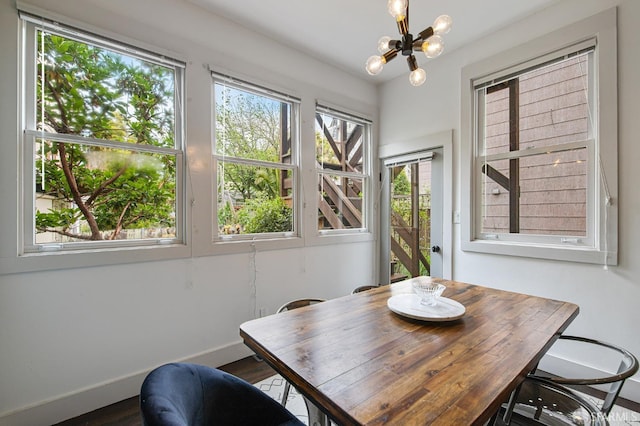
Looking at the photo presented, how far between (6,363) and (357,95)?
3797 millimetres

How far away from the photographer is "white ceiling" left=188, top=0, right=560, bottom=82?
2.30 metres

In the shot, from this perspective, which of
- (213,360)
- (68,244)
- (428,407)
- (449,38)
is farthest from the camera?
(449,38)

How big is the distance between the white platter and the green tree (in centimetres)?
185

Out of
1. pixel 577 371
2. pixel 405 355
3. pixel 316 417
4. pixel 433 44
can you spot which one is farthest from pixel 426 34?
pixel 577 371

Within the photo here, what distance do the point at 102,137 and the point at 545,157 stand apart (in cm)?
353

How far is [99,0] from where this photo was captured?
193 cm

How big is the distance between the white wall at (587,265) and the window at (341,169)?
3.46ft

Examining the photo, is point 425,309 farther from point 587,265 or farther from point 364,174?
point 364,174

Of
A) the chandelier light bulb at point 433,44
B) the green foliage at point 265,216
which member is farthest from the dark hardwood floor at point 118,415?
the chandelier light bulb at point 433,44

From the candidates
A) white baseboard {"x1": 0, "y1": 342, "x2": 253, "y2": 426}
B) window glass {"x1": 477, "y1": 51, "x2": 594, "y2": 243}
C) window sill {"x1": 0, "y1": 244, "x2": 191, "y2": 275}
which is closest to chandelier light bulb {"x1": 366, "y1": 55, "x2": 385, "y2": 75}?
window glass {"x1": 477, "y1": 51, "x2": 594, "y2": 243}

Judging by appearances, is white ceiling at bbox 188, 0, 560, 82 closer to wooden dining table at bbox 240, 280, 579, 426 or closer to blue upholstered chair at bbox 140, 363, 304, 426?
wooden dining table at bbox 240, 280, 579, 426

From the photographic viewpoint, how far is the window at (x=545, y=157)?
2.14 m

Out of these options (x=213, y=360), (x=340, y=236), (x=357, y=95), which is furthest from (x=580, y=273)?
(x=213, y=360)

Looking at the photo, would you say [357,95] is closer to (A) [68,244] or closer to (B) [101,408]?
(A) [68,244]
